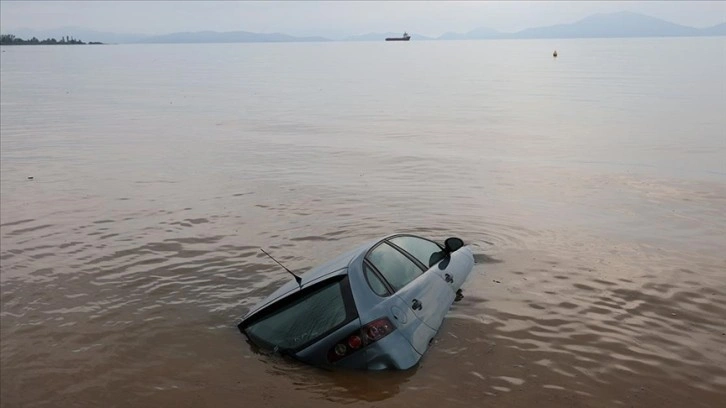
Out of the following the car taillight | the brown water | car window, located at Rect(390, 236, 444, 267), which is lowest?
the brown water

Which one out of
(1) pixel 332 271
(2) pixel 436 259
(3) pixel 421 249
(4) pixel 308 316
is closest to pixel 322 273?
(1) pixel 332 271

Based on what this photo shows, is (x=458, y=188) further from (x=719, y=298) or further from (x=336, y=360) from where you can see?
(x=336, y=360)

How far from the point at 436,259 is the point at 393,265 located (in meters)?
1.32

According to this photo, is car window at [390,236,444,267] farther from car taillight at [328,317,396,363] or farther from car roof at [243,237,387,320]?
car taillight at [328,317,396,363]

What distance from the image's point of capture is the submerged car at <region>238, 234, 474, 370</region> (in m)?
6.49

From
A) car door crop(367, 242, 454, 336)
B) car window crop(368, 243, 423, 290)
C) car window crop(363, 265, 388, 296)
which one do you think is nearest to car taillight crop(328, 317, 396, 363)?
car window crop(363, 265, 388, 296)

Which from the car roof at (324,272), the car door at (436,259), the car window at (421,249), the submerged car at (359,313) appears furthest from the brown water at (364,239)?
the car window at (421,249)

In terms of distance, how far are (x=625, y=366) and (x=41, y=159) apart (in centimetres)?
1992

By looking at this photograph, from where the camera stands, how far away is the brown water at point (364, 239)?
281 inches

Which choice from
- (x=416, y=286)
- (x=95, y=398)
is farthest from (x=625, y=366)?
(x=95, y=398)

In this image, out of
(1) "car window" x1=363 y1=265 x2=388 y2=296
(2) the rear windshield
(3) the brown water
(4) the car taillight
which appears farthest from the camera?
(3) the brown water

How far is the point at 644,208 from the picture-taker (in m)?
14.2

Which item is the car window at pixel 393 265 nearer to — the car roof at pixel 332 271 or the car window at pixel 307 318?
the car roof at pixel 332 271

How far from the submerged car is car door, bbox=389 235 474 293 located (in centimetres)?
16
